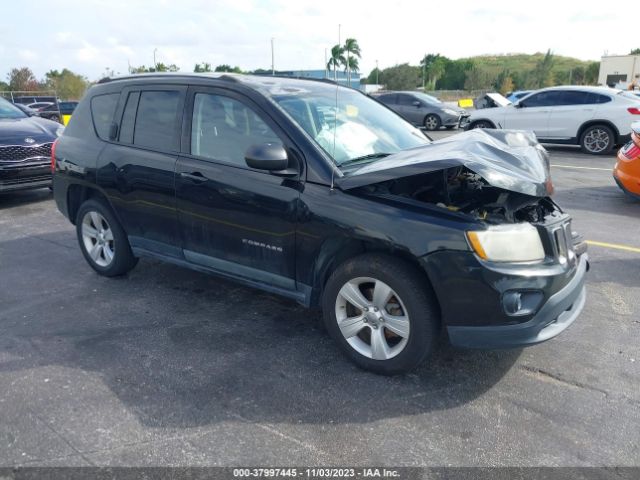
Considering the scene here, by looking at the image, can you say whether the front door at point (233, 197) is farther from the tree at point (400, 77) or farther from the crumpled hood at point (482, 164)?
the tree at point (400, 77)

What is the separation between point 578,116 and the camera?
1288 centimetres

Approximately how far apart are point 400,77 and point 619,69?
26.3 metres

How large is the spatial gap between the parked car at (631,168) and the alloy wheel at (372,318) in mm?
5558

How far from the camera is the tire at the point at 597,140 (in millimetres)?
12594

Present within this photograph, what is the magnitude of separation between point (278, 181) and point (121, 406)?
1.66 meters

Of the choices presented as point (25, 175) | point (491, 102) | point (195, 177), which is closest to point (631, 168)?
point (195, 177)

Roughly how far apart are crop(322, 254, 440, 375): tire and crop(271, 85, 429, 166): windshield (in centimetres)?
77

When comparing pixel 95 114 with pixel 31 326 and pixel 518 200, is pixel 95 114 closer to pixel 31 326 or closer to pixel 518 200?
pixel 31 326

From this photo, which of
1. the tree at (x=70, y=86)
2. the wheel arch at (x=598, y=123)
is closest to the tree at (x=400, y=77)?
the tree at (x=70, y=86)

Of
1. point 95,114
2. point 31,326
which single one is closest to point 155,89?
point 95,114

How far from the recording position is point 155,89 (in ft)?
14.1

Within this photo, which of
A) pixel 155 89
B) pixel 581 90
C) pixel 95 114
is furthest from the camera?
pixel 581 90

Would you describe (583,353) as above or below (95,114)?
below

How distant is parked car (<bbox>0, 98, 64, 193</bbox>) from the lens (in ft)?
25.1
